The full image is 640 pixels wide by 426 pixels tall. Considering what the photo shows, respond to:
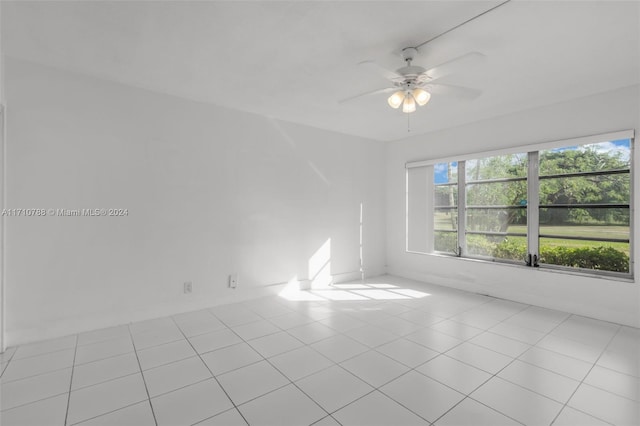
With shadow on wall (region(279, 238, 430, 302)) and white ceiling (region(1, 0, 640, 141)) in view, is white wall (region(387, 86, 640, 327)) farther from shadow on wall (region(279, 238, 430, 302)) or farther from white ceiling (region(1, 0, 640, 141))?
shadow on wall (region(279, 238, 430, 302))

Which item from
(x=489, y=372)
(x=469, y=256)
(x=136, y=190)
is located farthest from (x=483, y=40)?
(x=136, y=190)

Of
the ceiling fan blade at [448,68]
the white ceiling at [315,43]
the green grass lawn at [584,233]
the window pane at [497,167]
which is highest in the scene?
the white ceiling at [315,43]

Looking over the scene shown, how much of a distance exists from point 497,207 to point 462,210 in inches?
20.4

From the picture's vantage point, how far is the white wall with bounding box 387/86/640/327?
3.35m

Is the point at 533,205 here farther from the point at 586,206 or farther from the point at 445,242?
the point at 445,242

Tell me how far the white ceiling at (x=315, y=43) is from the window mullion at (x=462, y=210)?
1.43 m

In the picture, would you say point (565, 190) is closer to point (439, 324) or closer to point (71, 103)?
point (439, 324)

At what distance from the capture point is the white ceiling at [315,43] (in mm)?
2053

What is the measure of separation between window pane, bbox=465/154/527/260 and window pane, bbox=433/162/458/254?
198 mm

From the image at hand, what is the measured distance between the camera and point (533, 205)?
13.4 ft

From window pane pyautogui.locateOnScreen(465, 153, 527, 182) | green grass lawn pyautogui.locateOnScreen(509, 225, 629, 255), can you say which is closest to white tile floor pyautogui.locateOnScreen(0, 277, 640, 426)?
green grass lawn pyautogui.locateOnScreen(509, 225, 629, 255)

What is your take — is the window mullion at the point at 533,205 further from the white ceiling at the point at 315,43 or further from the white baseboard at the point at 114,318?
the white baseboard at the point at 114,318

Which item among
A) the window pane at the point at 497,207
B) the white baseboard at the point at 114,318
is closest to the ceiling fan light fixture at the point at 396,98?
the window pane at the point at 497,207

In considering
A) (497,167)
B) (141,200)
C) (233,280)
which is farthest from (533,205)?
(141,200)
